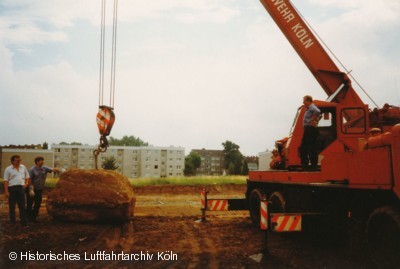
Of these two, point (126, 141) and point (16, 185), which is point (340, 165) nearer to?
point (16, 185)

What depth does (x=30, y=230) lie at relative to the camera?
26.8ft

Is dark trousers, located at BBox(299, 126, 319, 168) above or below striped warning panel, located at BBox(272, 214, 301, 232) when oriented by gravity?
above

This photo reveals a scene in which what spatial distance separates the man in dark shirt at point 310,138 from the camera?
7441mm

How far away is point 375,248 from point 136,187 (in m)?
26.5

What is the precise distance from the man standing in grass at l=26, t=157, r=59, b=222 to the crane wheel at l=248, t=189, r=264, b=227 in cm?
526

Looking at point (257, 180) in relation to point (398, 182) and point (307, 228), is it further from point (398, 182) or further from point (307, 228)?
point (398, 182)

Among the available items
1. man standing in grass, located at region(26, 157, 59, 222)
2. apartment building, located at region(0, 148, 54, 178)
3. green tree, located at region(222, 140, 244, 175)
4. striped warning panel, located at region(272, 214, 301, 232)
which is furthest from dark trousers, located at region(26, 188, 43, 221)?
green tree, located at region(222, 140, 244, 175)

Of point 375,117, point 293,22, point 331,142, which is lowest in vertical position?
point 331,142

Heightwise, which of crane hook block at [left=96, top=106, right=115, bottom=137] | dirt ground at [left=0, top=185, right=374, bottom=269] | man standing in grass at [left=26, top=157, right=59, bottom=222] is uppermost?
crane hook block at [left=96, top=106, right=115, bottom=137]

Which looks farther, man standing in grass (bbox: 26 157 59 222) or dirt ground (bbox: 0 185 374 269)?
man standing in grass (bbox: 26 157 59 222)

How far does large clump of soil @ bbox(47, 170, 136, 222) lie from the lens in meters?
8.86

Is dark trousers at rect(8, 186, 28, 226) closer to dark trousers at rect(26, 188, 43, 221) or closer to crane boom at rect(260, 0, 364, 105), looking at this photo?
dark trousers at rect(26, 188, 43, 221)

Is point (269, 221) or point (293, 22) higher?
point (293, 22)

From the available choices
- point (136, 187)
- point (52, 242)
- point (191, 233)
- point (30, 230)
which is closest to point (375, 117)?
point (191, 233)
